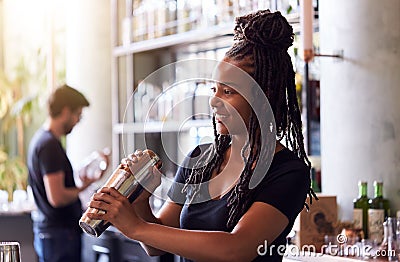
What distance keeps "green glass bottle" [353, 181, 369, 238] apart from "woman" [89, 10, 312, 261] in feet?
3.87

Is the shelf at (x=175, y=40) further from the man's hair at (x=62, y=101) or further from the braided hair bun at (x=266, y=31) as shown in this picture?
the braided hair bun at (x=266, y=31)

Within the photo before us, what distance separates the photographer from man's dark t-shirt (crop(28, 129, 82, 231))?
4.19 m

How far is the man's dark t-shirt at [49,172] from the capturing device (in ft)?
13.7

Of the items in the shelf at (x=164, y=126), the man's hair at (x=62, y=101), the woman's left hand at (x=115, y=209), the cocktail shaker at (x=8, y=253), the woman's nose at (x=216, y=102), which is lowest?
the cocktail shaker at (x=8, y=253)

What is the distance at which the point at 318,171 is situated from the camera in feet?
12.0

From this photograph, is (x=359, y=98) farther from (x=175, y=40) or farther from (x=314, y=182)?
(x=175, y=40)

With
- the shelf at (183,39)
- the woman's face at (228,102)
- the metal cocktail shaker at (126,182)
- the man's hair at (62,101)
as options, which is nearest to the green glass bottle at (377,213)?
the shelf at (183,39)

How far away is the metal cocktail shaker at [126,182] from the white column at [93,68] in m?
3.56

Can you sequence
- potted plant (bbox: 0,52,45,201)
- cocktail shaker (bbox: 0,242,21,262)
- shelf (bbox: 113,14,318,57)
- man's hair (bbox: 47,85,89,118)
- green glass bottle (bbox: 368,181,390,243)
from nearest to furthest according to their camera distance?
cocktail shaker (bbox: 0,242,21,262) < green glass bottle (bbox: 368,181,390,243) < shelf (bbox: 113,14,318,57) < man's hair (bbox: 47,85,89,118) < potted plant (bbox: 0,52,45,201)

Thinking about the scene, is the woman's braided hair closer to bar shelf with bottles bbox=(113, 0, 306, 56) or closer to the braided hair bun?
the braided hair bun

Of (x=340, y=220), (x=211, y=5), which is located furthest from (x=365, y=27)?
(x=211, y=5)

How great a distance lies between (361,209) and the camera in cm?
315

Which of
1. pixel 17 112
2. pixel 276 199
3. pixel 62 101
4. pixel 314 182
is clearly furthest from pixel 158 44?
pixel 276 199

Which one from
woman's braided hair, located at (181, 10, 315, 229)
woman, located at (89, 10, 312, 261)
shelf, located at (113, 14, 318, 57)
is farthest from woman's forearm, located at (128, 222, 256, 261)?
shelf, located at (113, 14, 318, 57)
